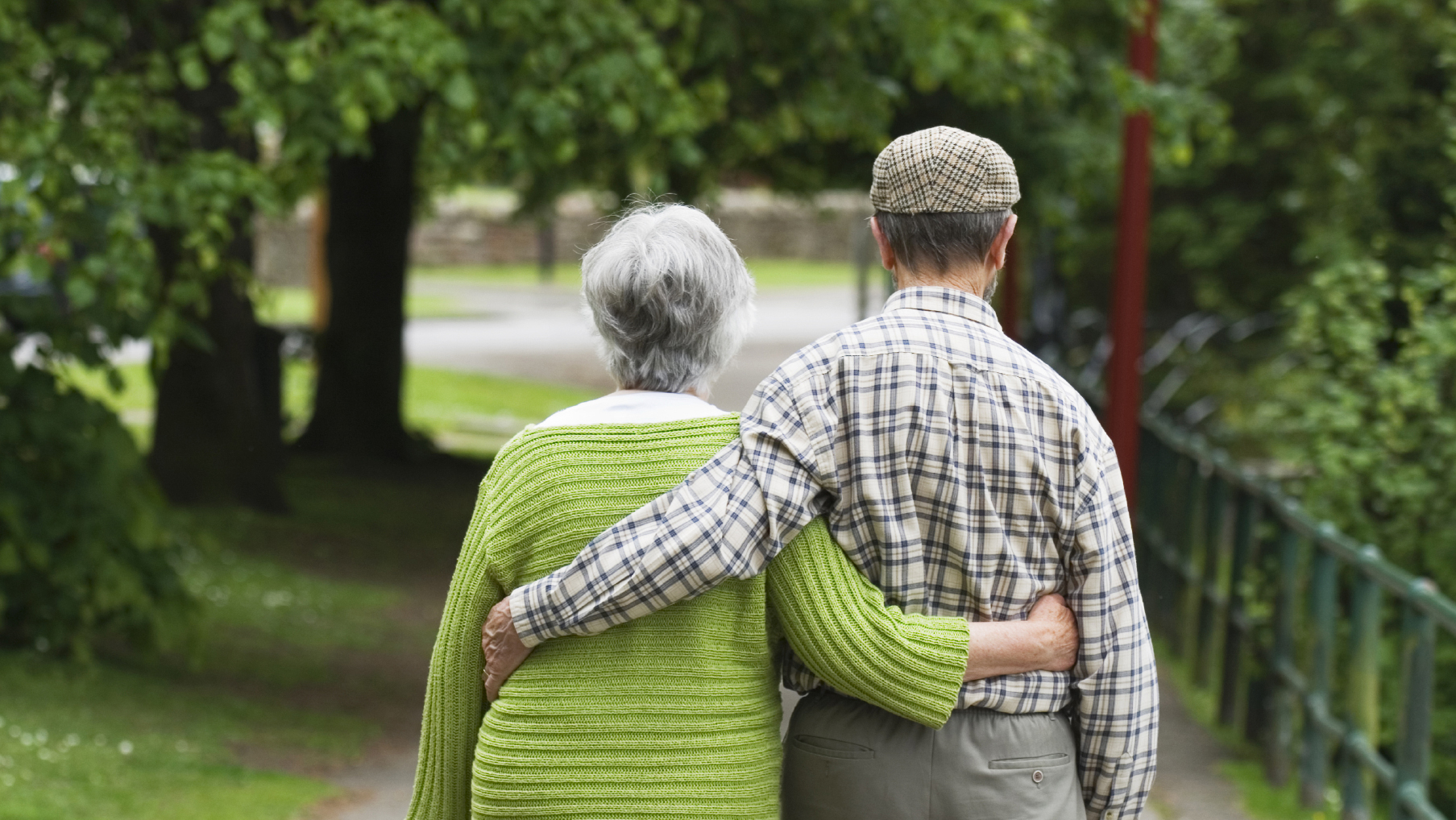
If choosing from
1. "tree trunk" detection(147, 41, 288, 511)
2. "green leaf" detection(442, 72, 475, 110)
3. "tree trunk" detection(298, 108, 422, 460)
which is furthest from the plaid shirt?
"tree trunk" detection(298, 108, 422, 460)

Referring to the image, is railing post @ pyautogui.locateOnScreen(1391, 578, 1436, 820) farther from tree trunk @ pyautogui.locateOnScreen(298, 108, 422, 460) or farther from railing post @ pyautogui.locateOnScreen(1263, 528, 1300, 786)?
tree trunk @ pyautogui.locateOnScreen(298, 108, 422, 460)

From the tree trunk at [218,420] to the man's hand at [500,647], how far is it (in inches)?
311

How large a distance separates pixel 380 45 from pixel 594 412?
347 cm

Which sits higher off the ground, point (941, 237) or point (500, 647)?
point (941, 237)

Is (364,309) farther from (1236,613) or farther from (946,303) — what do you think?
(946,303)

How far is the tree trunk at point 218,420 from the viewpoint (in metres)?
10.3

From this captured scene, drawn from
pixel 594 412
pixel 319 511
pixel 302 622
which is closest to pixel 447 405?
pixel 319 511

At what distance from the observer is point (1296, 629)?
684 centimetres

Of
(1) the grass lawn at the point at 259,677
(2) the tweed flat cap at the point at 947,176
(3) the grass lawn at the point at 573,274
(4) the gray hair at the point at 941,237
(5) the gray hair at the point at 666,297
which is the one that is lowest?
(3) the grass lawn at the point at 573,274

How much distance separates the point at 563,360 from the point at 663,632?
20033 mm

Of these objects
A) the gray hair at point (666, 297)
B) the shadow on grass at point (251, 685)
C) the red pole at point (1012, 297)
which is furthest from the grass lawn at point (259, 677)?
the red pole at point (1012, 297)

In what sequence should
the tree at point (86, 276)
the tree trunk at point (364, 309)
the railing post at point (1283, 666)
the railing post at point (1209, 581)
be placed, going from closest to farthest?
the tree at point (86, 276), the railing post at point (1283, 666), the railing post at point (1209, 581), the tree trunk at point (364, 309)

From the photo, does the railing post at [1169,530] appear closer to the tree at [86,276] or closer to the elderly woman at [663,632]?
the tree at [86,276]

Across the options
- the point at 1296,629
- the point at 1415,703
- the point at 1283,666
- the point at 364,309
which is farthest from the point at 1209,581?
the point at 364,309
